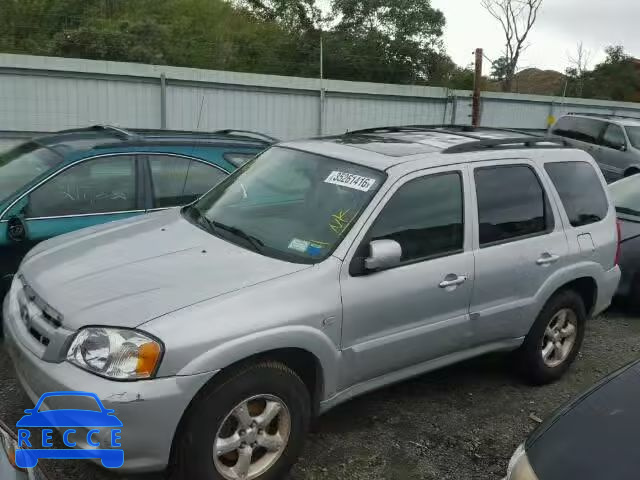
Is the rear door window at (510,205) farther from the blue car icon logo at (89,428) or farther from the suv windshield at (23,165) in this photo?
the suv windshield at (23,165)

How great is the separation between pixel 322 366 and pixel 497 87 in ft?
131

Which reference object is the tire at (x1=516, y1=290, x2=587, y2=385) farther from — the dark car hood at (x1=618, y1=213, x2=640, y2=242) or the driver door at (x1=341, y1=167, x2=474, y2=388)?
the dark car hood at (x1=618, y1=213, x2=640, y2=242)

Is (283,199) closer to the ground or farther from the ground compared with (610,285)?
farther from the ground

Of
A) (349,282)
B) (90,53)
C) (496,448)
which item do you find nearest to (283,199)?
(349,282)

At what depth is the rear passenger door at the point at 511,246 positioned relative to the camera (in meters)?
3.98

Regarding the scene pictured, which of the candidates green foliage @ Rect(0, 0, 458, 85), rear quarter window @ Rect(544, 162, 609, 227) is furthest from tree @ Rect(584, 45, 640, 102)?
rear quarter window @ Rect(544, 162, 609, 227)

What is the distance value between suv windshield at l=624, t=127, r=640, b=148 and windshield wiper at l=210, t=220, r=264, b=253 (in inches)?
A: 448

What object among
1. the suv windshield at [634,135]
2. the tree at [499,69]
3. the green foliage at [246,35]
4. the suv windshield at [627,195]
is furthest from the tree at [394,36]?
the suv windshield at [627,195]

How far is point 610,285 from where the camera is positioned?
15.8 ft

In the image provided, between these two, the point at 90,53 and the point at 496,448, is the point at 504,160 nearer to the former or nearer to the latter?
the point at 496,448

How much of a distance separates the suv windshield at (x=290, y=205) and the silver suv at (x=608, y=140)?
32.9 feet

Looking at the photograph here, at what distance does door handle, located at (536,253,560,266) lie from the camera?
423cm

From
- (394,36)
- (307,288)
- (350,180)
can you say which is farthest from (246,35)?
(307,288)

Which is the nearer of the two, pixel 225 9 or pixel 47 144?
pixel 47 144
